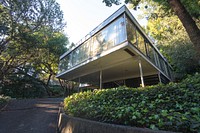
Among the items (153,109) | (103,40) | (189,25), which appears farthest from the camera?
(103,40)

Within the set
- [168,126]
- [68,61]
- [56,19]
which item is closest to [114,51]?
[168,126]

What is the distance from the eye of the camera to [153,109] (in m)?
3.15

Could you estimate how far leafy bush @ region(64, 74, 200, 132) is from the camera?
7.64 feet

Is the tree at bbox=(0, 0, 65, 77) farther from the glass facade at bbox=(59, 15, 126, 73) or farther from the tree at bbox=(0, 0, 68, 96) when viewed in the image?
the glass facade at bbox=(59, 15, 126, 73)

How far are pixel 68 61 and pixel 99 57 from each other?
235 inches

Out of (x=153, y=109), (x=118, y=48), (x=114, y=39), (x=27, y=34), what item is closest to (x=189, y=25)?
(x=118, y=48)

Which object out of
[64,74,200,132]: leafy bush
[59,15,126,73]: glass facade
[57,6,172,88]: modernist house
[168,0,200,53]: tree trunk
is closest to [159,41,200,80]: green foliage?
[57,6,172,88]: modernist house

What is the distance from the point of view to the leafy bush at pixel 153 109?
2328 millimetres

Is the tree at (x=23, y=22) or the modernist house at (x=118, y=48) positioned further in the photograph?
the tree at (x=23, y=22)

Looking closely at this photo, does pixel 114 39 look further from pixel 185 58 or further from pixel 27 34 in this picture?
pixel 27 34

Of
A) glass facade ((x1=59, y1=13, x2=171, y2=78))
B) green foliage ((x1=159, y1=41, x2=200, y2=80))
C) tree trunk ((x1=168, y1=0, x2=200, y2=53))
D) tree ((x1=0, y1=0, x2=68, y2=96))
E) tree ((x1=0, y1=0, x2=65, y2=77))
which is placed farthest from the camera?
green foliage ((x1=159, y1=41, x2=200, y2=80))

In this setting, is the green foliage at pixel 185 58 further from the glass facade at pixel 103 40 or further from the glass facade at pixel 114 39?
the glass facade at pixel 103 40

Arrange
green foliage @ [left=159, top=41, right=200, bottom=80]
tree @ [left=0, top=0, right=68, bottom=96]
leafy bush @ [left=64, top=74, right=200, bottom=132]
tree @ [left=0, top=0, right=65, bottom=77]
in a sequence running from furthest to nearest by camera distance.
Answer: green foliage @ [left=159, top=41, right=200, bottom=80]
tree @ [left=0, top=0, right=68, bottom=96]
tree @ [left=0, top=0, right=65, bottom=77]
leafy bush @ [left=64, top=74, right=200, bottom=132]

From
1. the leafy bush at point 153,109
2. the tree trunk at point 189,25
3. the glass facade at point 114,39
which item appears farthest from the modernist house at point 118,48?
the leafy bush at point 153,109
